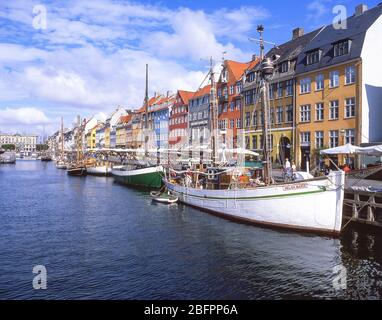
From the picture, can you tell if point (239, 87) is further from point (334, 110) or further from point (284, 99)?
point (334, 110)

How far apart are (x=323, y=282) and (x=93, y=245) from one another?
1136cm

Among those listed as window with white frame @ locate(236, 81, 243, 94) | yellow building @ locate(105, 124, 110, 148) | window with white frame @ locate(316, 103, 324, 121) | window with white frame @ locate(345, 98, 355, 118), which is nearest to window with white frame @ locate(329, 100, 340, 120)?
window with white frame @ locate(345, 98, 355, 118)

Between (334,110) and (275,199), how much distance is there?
2500 cm

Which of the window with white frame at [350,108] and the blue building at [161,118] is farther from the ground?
the blue building at [161,118]

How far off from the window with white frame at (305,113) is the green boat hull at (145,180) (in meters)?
18.9

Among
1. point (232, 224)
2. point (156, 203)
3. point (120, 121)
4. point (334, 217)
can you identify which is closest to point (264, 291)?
point (334, 217)

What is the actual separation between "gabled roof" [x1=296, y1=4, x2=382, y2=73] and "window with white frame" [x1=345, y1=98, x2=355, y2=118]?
4.33 m

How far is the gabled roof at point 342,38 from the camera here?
4184 cm

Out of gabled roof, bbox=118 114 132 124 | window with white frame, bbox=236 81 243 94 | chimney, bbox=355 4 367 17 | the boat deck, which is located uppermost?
chimney, bbox=355 4 367 17

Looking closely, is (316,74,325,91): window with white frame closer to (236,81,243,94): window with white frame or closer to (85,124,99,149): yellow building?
(236,81,243,94): window with white frame

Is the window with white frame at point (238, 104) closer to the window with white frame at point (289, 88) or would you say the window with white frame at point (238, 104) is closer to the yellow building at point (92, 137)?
the window with white frame at point (289, 88)

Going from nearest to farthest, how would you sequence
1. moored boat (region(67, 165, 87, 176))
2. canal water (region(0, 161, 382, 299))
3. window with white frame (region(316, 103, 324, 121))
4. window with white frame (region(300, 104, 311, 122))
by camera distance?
canal water (region(0, 161, 382, 299)) → window with white frame (region(316, 103, 324, 121)) → window with white frame (region(300, 104, 311, 122)) → moored boat (region(67, 165, 87, 176))

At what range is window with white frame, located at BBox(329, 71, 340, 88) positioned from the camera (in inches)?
1724

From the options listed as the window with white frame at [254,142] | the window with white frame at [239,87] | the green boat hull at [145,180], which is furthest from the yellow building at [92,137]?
the window with white frame at [254,142]
